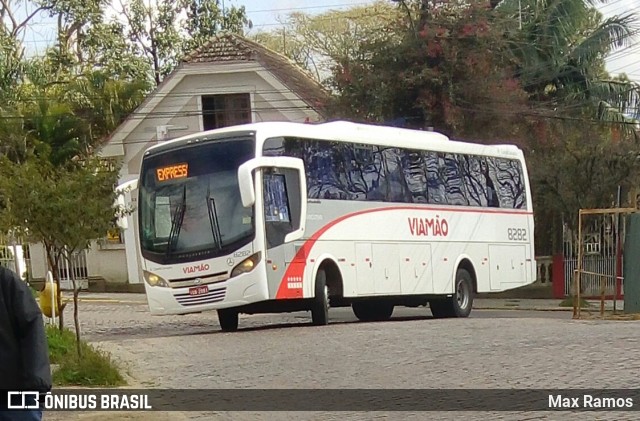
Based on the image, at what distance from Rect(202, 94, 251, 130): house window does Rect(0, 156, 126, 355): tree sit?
2242 cm

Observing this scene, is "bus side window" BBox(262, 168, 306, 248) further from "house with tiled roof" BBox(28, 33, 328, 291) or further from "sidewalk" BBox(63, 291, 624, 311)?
"house with tiled roof" BBox(28, 33, 328, 291)

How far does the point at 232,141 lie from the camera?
1805 centimetres

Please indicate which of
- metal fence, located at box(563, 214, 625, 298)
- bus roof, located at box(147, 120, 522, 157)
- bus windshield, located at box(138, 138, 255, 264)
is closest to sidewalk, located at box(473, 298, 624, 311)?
metal fence, located at box(563, 214, 625, 298)

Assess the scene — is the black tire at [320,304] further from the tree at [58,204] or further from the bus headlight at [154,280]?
the tree at [58,204]

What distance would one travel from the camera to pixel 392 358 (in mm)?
12789

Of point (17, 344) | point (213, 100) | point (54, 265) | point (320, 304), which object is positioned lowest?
point (320, 304)

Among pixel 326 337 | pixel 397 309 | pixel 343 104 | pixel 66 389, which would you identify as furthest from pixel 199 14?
pixel 66 389

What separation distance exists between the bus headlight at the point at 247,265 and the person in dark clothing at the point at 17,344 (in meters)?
11.1

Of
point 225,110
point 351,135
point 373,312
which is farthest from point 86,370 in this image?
point 225,110

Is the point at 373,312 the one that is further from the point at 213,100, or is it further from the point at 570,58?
the point at 570,58

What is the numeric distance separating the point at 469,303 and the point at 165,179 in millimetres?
8175

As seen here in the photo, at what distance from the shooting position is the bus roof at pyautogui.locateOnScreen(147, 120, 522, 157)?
723 inches

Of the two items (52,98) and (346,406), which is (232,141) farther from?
(52,98)

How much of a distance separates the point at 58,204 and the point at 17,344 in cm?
568
